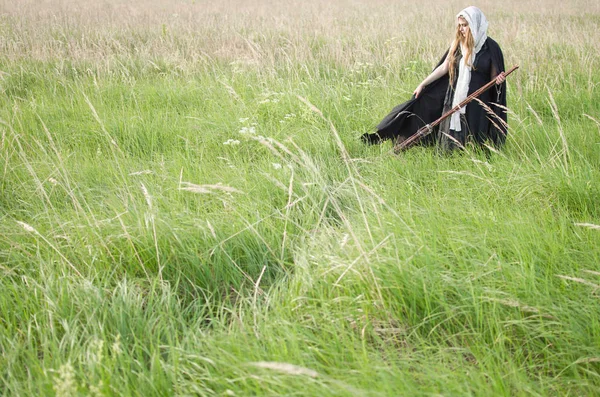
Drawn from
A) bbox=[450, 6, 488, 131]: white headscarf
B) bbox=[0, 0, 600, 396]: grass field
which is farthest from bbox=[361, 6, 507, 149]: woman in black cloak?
bbox=[0, 0, 600, 396]: grass field

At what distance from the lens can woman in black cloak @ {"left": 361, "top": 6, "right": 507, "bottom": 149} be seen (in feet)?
12.8

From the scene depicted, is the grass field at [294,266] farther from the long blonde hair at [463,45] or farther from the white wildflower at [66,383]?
the long blonde hair at [463,45]

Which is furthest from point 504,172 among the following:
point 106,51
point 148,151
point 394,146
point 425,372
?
point 106,51

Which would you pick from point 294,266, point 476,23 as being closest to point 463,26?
point 476,23

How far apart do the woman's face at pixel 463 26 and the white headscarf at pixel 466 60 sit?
3 cm

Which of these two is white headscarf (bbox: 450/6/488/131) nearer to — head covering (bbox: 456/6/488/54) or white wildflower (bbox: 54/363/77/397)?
head covering (bbox: 456/6/488/54)

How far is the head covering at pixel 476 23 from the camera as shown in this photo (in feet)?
12.4

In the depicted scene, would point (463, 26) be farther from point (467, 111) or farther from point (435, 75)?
point (467, 111)

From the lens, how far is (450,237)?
2.31m

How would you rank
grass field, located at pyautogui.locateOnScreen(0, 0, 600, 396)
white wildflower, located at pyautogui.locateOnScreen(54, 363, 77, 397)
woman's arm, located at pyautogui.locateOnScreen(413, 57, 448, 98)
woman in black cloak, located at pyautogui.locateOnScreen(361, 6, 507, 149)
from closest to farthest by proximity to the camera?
1. white wildflower, located at pyautogui.locateOnScreen(54, 363, 77, 397)
2. grass field, located at pyautogui.locateOnScreen(0, 0, 600, 396)
3. woman in black cloak, located at pyautogui.locateOnScreen(361, 6, 507, 149)
4. woman's arm, located at pyautogui.locateOnScreen(413, 57, 448, 98)

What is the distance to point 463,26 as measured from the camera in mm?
3873

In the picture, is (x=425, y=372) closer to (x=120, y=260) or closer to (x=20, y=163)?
(x=120, y=260)

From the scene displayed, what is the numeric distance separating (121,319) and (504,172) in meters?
2.63

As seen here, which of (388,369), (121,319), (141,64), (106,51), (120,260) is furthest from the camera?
(106,51)
